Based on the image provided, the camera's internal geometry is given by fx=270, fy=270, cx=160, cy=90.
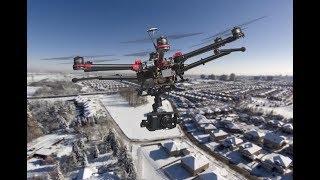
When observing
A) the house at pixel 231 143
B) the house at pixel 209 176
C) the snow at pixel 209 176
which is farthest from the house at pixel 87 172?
the house at pixel 231 143

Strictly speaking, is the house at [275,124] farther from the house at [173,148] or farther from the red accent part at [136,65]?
the red accent part at [136,65]

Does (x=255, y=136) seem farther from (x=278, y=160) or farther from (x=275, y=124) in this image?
(x=275, y=124)

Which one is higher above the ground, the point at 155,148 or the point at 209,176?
the point at 155,148

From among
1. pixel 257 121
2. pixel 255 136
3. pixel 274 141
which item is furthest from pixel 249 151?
pixel 257 121

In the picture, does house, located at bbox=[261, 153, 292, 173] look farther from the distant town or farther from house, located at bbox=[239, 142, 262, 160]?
house, located at bbox=[239, 142, 262, 160]

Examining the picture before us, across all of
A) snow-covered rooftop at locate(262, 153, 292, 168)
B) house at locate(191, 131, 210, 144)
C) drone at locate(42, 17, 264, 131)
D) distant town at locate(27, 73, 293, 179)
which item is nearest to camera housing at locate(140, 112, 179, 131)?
drone at locate(42, 17, 264, 131)
